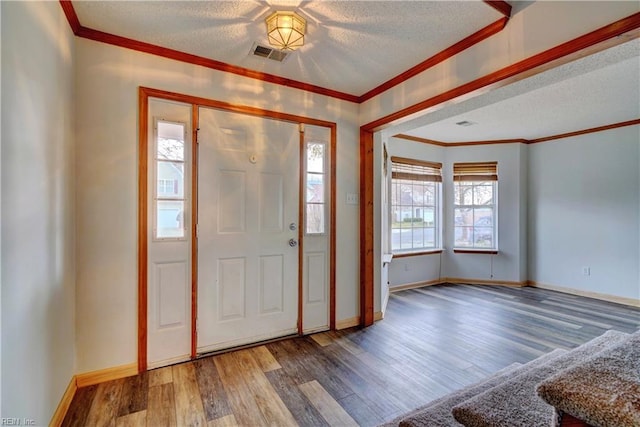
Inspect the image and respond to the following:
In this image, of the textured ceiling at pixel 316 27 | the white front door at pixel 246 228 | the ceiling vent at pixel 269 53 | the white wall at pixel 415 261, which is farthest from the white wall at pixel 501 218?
the ceiling vent at pixel 269 53

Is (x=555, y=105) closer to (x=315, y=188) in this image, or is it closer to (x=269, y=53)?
(x=315, y=188)

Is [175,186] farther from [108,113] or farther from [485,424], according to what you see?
[485,424]

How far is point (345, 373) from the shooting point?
219 centimetres

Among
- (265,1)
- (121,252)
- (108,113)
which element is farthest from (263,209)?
(265,1)

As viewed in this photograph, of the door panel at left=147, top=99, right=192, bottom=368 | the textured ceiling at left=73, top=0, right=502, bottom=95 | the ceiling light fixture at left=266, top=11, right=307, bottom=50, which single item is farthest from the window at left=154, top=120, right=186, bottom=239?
the ceiling light fixture at left=266, top=11, right=307, bottom=50

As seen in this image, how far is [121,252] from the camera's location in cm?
210

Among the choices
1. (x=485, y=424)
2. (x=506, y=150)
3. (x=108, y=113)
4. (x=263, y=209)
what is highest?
A: (x=506, y=150)

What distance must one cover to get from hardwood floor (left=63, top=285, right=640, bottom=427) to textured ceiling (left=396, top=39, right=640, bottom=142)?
2073 mm

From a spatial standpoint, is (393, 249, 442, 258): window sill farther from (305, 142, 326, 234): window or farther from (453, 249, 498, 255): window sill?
(305, 142, 326, 234): window

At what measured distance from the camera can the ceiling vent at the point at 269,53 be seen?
221 cm

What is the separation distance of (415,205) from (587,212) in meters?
2.38

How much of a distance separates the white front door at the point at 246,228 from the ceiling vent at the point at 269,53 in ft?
1.70

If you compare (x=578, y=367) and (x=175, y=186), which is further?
(x=175, y=186)

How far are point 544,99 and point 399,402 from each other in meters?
3.28
